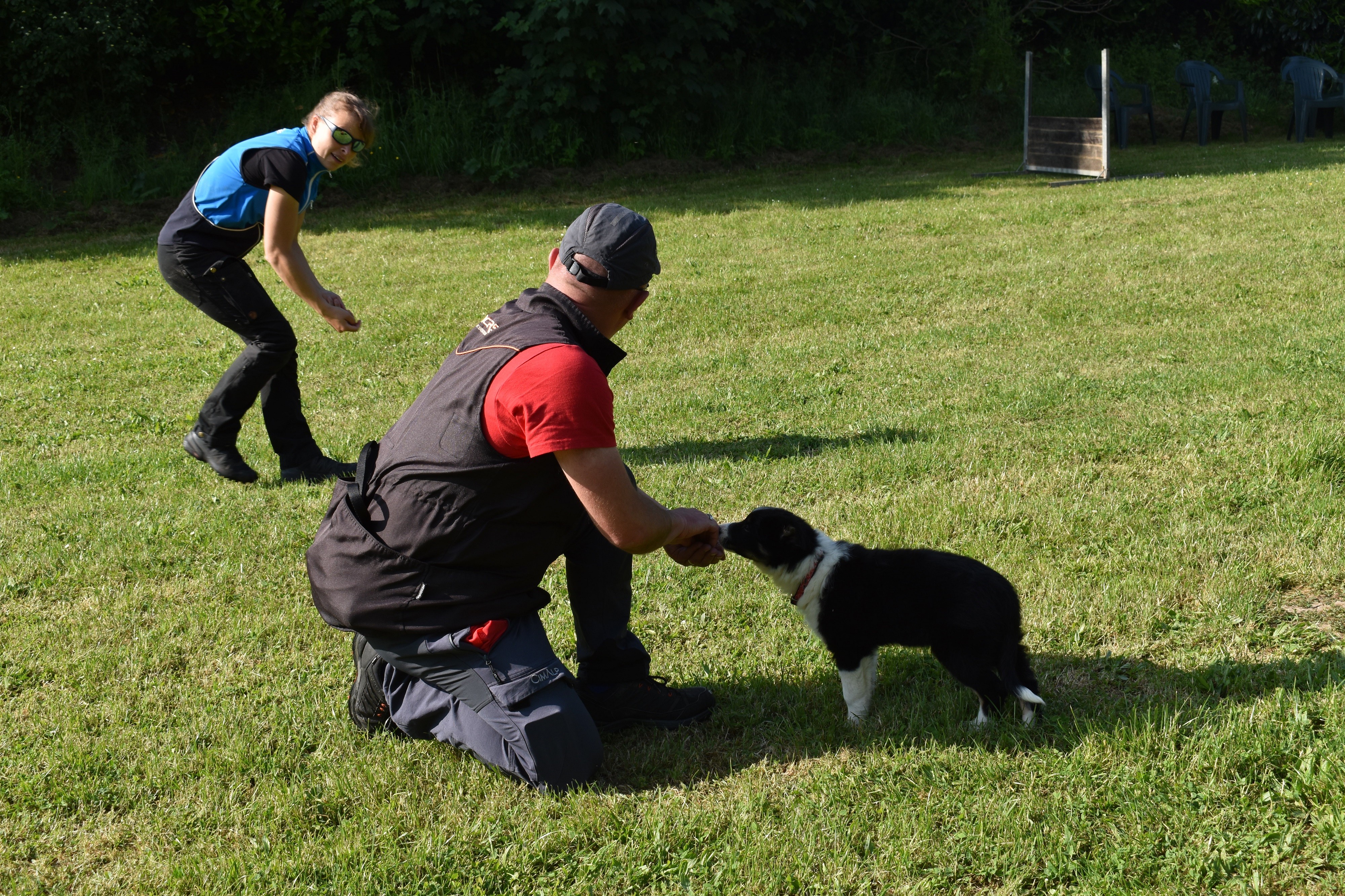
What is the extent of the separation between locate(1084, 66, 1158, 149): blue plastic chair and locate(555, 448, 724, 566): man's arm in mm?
16977

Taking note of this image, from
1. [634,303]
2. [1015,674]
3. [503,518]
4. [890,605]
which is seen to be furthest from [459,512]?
[1015,674]

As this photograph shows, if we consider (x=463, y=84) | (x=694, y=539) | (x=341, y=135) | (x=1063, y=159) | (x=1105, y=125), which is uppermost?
(x=463, y=84)

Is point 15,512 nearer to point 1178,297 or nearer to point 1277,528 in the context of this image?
point 1277,528

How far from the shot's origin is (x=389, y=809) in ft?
10.1

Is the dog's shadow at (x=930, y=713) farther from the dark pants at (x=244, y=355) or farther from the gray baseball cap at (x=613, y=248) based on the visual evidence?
the dark pants at (x=244, y=355)

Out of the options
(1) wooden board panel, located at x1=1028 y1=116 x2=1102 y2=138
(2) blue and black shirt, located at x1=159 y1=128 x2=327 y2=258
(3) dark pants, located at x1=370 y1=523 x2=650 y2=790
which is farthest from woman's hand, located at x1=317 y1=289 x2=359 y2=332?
(1) wooden board panel, located at x1=1028 y1=116 x2=1102 y2=138

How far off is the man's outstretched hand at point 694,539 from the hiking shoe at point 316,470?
2800 mm

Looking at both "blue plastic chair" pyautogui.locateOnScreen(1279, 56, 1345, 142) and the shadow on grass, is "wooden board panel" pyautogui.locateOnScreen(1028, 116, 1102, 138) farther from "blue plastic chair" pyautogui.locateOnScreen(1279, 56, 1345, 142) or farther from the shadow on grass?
the shadow on grass

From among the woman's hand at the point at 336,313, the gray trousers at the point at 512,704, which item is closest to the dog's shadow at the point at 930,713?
the gray trousers at the point at 512,704

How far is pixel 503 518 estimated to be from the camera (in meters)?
3.05

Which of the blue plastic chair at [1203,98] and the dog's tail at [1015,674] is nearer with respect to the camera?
the dog's tail at [1015,674]

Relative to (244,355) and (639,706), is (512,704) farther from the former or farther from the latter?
(244,355)

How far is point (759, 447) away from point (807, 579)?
242 centimetres

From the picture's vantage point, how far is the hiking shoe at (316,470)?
5730 mm
